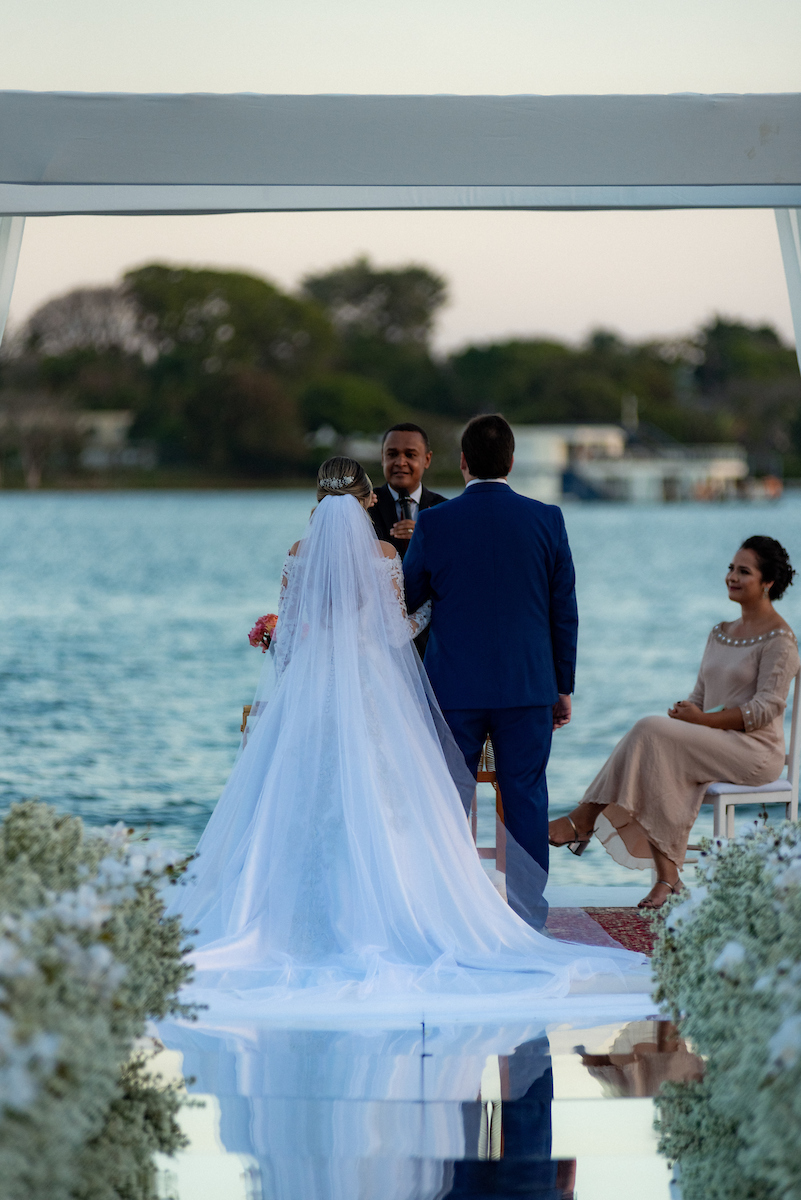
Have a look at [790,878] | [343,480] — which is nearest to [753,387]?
[343,480]

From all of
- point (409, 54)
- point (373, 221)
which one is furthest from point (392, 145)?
point (373, 221)

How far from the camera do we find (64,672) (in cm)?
2214

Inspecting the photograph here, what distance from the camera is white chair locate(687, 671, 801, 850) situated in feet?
13.5

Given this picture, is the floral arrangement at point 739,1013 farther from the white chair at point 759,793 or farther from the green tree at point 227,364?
the green tree at point 227,364

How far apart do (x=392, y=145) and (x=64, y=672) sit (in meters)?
19.9

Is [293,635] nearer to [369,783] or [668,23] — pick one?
[369,783]

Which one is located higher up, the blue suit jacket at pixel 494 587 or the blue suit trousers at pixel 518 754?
the blue suit jacket at pixel 494 587

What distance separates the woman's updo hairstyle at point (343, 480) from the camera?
3.67 m

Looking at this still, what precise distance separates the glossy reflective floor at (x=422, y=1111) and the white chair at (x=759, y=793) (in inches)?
43.0

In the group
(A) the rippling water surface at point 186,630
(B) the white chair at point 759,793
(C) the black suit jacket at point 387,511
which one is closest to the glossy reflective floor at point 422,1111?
(B) the white chair at point 759,793

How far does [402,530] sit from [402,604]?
0.63 metres

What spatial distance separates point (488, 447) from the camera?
3.66 m

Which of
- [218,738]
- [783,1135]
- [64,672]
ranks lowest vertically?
[783,1135]

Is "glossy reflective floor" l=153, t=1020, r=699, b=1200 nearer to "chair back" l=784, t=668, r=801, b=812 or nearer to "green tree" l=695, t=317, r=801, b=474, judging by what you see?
"chair back" l=784, t=668, r=801, b=812
